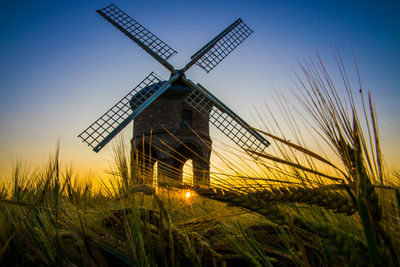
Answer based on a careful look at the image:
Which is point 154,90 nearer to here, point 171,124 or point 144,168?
point 171,124

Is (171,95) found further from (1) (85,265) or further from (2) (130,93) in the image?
(1) (85,265)

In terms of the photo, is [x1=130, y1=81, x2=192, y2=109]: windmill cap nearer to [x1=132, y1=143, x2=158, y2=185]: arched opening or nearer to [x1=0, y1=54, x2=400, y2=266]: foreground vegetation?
[x1=132, y1=143, x2=158, y2=185]: arched opening

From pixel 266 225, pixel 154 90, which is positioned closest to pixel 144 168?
pixel 266 225

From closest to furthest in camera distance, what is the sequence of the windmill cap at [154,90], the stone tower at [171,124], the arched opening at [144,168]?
the arched opening at [144,168]
the stone tower at [171,124]
the windmill cap at [154,90]

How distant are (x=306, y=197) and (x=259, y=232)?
50 cm

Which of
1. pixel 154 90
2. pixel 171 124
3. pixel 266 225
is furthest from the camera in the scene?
pixel 154 90

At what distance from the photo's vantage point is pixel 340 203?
534 mm

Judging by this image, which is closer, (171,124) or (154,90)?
(171,124)

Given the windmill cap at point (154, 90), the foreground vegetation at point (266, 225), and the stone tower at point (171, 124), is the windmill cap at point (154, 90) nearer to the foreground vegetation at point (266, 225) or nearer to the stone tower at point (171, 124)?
the stone tower at point (171, 124)

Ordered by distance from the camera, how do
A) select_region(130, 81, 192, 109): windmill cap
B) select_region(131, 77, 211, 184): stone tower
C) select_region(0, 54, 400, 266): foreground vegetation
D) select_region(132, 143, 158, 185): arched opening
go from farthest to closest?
1. select_region(130, 81, 192, 109): windmill cap
2. select_region(131, 77, 211, 184): stone tower
3. select_region(132, 143, 158, 185): arched opening
4. select_region(0, 54, 400, 266): foreground vegetation

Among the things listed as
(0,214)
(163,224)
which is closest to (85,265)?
(163,224)

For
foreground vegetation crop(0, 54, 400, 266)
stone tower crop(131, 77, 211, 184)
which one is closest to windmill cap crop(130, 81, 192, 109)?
stone tower crop(131, 77, 211, 184)

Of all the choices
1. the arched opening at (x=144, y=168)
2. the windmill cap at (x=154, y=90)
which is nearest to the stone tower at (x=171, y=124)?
the windmill cap at (x=154, y=90)

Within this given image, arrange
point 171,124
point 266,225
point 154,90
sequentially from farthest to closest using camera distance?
point 154,90, point 171,124, point 266,225
